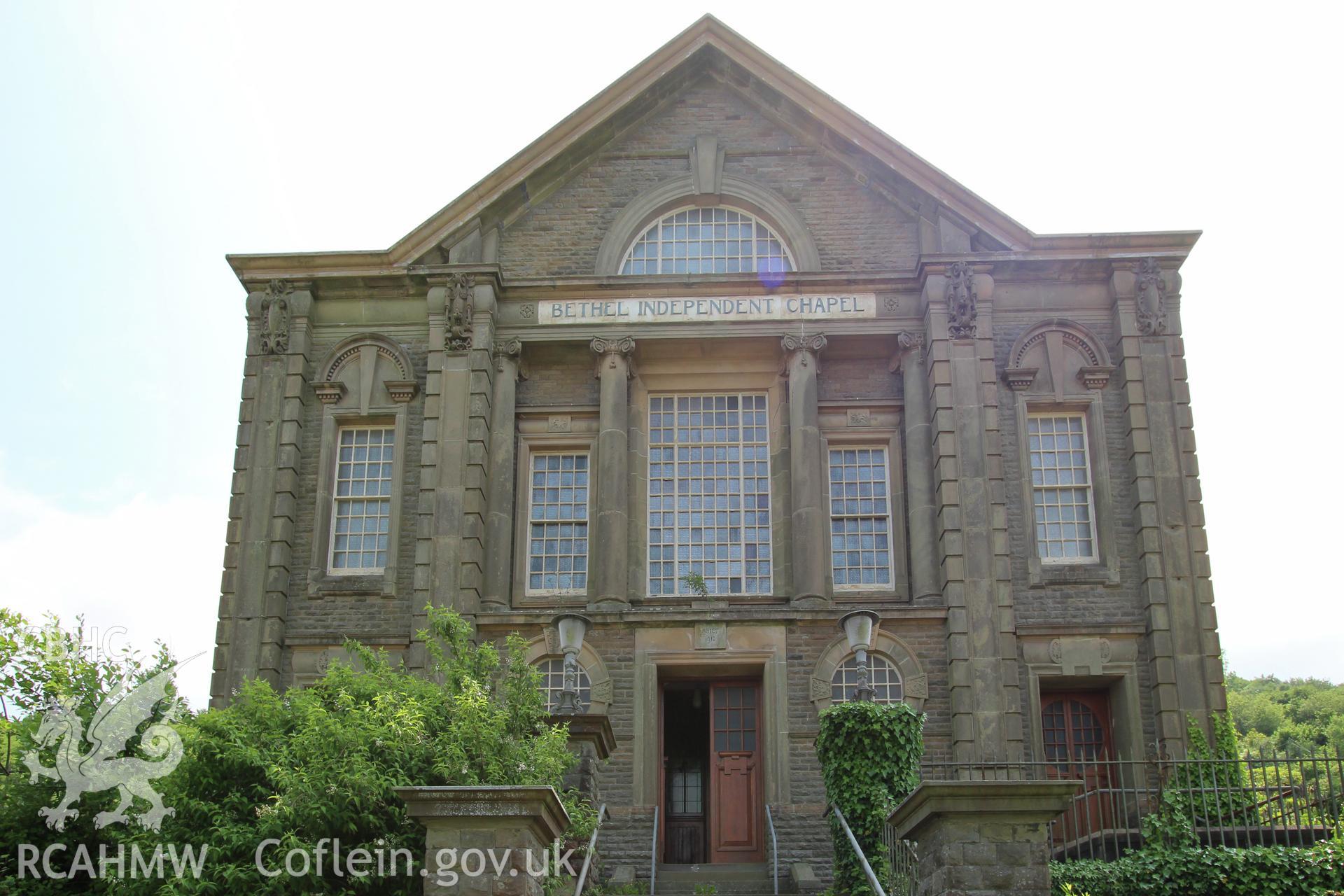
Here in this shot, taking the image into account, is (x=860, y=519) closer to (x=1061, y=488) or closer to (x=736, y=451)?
(x=736, y=451)

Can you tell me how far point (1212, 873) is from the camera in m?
16.5

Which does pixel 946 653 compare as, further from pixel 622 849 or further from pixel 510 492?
pixel 510 492

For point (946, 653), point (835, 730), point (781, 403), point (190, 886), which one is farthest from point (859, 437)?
point (190, 886)

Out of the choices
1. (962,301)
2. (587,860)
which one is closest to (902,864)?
(587,860)

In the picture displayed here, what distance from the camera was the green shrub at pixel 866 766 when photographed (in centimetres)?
1711

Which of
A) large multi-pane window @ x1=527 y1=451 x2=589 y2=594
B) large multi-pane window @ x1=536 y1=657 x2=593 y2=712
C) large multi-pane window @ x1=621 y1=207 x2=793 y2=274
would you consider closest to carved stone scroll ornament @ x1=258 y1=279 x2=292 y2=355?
large multi-pane window @ x1=527 y1=451 x2=589 y2=594

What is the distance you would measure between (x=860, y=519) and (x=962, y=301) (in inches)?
153

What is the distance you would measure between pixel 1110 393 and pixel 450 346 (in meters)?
10.8

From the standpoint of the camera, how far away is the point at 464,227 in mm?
24703

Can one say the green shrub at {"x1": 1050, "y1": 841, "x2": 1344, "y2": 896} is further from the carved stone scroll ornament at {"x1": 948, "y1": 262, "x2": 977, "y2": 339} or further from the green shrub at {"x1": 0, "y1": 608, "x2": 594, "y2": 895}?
the carved stone scroll ornament at {"x1": 948, "y1": 262, "x2": 977, "y2": 339}

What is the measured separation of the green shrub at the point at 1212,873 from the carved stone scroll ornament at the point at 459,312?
12389 mm

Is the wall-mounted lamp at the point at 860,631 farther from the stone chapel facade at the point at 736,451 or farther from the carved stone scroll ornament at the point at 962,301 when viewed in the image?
the carved stone scroll ornament at the point at 962,301

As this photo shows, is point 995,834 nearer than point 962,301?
Yes

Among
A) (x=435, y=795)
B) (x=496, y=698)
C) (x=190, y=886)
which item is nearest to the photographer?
(x=435, y=795)
